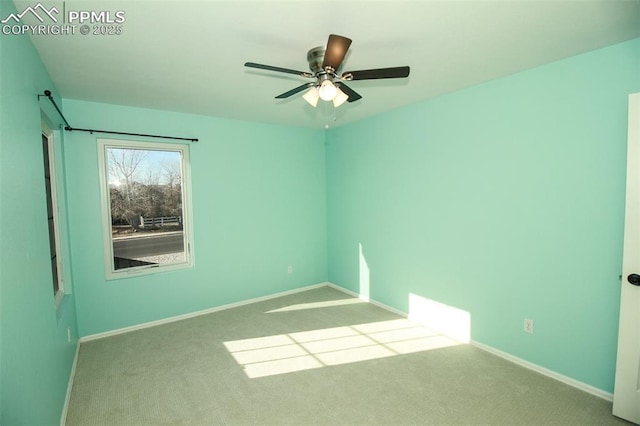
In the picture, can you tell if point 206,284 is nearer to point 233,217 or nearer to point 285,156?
point 233,217

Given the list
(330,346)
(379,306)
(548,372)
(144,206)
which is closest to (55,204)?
(144,206)

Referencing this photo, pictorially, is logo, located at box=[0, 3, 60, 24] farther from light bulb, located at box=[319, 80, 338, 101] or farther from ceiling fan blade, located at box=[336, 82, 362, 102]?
ceiling fan blade, located at box=[336, 82, 362, 102]

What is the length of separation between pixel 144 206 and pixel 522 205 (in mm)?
4028

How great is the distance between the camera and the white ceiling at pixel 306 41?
5.58ft

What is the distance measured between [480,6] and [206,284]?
397 centimetres

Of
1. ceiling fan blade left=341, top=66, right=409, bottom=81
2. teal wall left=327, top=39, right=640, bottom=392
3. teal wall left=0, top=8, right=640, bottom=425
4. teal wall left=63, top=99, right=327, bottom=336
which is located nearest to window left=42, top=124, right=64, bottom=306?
teal wall left=0, top=8, right=640, bottom=425

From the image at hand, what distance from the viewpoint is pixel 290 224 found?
4762mm

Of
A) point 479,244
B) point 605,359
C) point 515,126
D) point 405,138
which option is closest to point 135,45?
point 405,138

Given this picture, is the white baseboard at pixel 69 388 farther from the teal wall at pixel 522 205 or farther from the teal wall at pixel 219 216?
the teal wall at pixel 522 205

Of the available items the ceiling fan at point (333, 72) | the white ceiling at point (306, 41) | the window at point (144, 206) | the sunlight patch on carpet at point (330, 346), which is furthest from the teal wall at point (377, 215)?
the ceiling fan at point (333, 72)

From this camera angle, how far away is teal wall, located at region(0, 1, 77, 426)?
1.33 metres

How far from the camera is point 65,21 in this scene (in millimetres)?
1805

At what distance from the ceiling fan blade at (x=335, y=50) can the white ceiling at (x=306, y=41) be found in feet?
0.79

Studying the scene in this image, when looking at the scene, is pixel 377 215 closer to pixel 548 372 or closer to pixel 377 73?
pixel 548 372
